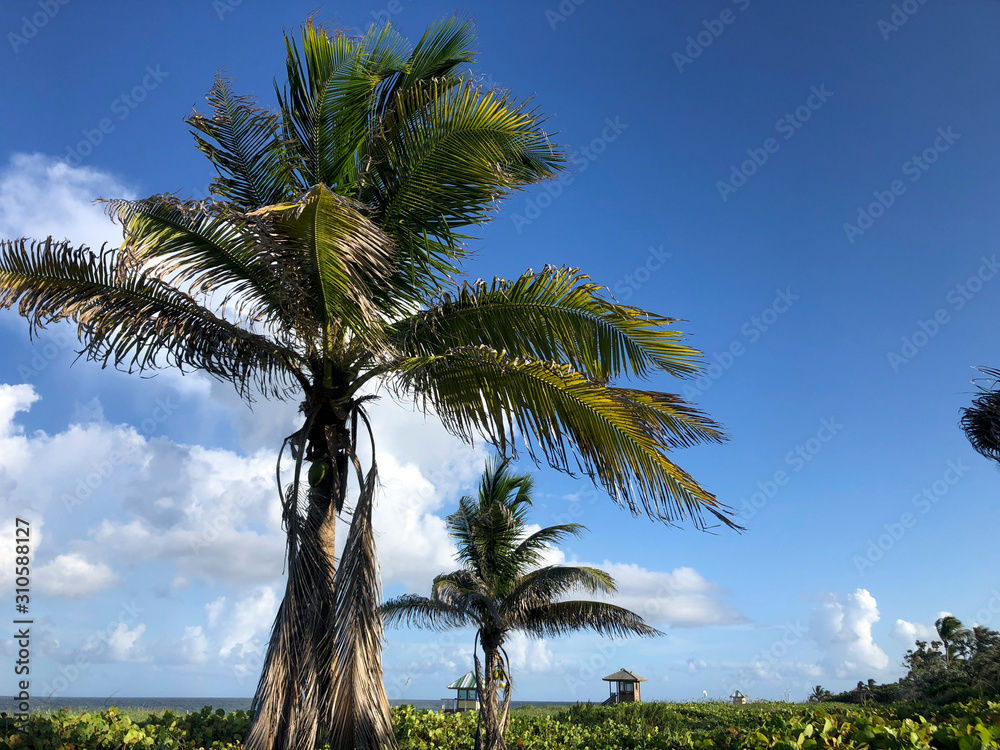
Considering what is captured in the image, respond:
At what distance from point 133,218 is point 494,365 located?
10.3 ft

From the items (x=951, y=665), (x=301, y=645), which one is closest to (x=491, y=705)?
(x=301, y=645)

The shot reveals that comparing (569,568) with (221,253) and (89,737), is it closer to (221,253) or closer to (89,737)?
(89,737)

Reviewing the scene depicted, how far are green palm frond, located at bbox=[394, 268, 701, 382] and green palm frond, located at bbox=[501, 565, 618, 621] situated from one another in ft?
35.7

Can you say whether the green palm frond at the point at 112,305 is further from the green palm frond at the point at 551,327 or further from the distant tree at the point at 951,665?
the distant tree at the point at 951,665

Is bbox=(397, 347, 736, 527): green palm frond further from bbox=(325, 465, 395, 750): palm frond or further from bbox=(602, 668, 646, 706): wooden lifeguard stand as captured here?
bbox=(602, 668, 646, 706): wooden lifeguard stand

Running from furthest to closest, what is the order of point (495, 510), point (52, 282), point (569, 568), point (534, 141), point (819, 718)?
point (495, 510)
point (569, 568)
point (534, 141)
point (52, 282)
point (819, 718)

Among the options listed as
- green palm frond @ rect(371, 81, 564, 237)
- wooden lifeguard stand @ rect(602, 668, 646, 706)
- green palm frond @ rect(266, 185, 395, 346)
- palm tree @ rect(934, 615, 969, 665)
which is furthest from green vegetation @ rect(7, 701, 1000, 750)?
palm tree @ rect(934, 615, 969, 665)

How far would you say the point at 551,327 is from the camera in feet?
17.4

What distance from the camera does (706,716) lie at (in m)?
21.2

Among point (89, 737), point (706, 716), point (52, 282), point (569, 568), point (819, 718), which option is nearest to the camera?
point (819, 718)

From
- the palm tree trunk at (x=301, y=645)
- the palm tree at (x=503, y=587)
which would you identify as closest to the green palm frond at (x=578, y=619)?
the palm tree at (x=503, y=587)

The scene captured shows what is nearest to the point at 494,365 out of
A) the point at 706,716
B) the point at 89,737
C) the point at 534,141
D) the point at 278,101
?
the point at 534,141

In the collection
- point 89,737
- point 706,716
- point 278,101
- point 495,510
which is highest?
point 278,101

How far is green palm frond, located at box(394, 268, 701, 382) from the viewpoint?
511 centimetres
